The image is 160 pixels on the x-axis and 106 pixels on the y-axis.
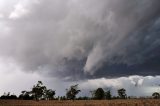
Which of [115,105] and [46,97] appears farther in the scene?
[46,97]

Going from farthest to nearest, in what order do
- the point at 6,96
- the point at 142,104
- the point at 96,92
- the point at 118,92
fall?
the point at 118,92
the point at 96,92
the point at 6,96
the point at 142,104

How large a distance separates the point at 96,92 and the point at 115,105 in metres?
105

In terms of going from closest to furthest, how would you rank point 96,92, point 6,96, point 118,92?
point 6,96, point 96,92, point 118,92

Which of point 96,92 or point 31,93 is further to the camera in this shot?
point 96,92

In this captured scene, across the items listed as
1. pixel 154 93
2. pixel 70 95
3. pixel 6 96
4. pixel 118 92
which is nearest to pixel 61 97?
pixel 70 95

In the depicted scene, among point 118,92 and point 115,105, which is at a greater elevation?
point 118,92

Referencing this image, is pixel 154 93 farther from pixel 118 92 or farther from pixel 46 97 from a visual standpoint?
pixel 46 97

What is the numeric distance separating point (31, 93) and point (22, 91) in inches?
211

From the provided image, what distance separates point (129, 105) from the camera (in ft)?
242

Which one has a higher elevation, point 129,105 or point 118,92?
point 118,92

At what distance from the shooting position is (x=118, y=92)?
649ft

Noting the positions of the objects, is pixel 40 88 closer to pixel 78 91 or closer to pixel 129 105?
pixel 78 91

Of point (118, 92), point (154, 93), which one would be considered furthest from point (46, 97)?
point (154, 93)

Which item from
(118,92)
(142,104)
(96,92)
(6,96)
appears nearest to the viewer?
(142,104)
